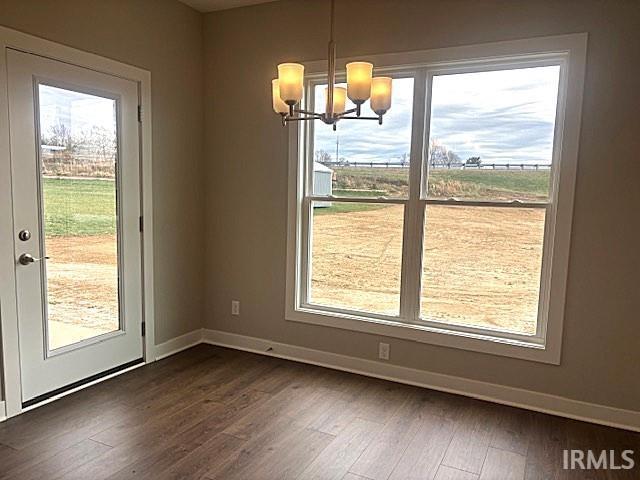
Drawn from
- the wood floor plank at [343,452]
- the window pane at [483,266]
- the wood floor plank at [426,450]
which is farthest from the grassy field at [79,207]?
the wood floor plank at [426,450]

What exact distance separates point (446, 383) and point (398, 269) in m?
0.87

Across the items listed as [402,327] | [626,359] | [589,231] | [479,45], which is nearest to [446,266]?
[402,327]

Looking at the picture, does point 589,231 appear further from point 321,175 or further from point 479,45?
point 321,175

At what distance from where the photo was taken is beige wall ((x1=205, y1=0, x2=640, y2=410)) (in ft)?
8.89

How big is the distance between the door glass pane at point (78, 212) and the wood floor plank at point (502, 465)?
8.68 feet

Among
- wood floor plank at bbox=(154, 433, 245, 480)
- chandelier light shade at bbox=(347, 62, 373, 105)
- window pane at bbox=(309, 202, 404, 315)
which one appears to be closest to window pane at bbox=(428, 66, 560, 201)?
window pane at bbox=(309, 202, 404, 315)

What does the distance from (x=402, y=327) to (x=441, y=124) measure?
1479mm

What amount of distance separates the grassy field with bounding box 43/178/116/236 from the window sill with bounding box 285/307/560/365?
61.9 inches

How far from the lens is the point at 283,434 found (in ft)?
8.66

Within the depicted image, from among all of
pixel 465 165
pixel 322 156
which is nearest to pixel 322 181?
pixel 322 156

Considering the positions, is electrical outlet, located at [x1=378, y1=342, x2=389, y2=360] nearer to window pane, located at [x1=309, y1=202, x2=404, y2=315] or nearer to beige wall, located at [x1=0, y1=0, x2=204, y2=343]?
window pane, located at [x1=309, y1=202, x2=404, y2=315]

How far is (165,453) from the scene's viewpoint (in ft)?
7.93

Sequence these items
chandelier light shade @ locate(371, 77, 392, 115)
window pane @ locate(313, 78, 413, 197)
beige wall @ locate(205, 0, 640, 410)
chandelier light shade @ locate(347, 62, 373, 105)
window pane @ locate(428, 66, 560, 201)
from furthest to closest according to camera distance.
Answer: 1. window pane @ locate(313, 78, 413, 197)
2. window pane @ locate(428, 66, 560, 201)
3. beige wall @ locate(205, 0, 640, 410)
4. chandelier light shade @ locate(371, 77, 392, 115)
5. chandelier light shade @ locate(347, 62, 373, 105)

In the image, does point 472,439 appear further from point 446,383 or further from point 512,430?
point 446,383
